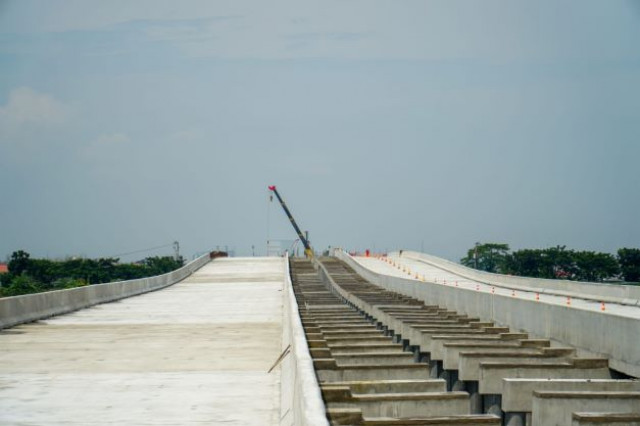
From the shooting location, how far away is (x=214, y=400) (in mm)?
→ 14758

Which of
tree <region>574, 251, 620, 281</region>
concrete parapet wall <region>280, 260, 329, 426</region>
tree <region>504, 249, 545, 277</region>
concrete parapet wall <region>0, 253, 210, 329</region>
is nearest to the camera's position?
concrete parapet wall <region>280, 260, 329, 426</region>

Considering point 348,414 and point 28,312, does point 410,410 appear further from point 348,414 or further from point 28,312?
point 28,312

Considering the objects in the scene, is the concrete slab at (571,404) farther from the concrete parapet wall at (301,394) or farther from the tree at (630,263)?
the tree at (630,263)

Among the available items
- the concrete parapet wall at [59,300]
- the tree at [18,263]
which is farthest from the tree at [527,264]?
the concrete parapet wall at [59,300]

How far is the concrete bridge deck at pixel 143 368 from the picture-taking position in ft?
45.2

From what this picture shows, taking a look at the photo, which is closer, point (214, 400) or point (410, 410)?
point (410, 410)

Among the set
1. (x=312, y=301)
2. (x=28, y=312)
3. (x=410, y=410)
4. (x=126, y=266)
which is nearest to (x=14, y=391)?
(x=410, y=410)

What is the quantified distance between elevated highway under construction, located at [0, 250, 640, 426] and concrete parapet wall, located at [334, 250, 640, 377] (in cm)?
3

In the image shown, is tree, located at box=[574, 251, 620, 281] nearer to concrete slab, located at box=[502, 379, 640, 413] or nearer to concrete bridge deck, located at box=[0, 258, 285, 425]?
concrete bridge deck, located at box=[0, 258, 285, 425]

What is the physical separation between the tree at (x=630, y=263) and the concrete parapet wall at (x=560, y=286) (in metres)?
65.8

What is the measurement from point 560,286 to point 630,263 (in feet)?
337

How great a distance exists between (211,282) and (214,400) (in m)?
48.9

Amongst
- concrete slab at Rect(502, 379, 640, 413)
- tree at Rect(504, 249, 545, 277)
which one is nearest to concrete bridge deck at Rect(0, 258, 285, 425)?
concrete slab at Rect(502, 379, 640, 413)

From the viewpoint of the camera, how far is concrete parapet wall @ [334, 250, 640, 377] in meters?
14.1
